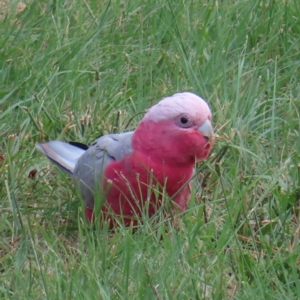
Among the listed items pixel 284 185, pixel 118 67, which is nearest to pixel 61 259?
pixel 284 185

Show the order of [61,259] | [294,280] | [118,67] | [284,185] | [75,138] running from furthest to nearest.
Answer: [118,67], [75,138], [284,185], [61,259], [294,280]

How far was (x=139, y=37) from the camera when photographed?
379cm

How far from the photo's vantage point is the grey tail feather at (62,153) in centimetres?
295

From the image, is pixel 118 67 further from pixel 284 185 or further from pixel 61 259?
pixel 61 259

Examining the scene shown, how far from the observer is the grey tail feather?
9.68 ft

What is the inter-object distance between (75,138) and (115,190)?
0.70 m

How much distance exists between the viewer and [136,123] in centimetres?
328

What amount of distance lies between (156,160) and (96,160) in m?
0.24

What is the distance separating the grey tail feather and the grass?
0.22 ft

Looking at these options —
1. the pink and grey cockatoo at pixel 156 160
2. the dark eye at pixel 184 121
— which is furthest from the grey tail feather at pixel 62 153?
the dark eye at pixel 184 121

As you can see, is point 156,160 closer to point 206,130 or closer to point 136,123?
point 206,130

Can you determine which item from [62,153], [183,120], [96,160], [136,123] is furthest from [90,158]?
[136,123]

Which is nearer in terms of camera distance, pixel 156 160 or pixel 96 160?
pixel 156 160

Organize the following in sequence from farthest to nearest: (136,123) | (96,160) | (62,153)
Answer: (136,123) < (62,153) < (96,160)
